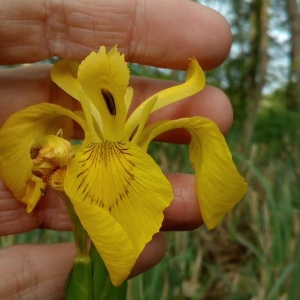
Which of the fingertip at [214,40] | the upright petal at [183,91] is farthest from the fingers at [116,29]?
the upright petal at [183,91]

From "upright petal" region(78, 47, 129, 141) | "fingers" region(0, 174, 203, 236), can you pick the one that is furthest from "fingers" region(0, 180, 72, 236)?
"upright petal" region(78, 47, 129, 141)

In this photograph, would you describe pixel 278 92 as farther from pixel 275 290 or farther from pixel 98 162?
pixel 98 162

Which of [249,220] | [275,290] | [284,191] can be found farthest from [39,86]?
[249,220]

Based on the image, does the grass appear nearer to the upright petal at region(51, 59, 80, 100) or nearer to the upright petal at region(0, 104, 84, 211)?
the upright petal at region(0, 104, 84, 211)

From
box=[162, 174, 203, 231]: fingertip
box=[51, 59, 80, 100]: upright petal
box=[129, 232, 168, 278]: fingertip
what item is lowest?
box=[129, 232, 168, 278]: fingertip

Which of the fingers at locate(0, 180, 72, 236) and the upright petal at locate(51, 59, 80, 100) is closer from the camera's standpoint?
the upright petal at locate(51, 59, 80, 100)

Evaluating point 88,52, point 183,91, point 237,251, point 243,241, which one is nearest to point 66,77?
point 88,52
